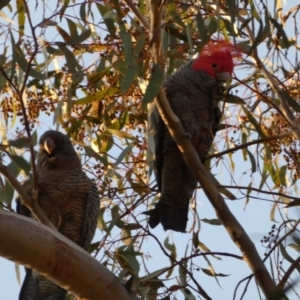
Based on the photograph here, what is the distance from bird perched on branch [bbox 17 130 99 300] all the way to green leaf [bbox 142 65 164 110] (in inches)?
35.5

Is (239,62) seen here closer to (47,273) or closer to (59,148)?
(59,148)

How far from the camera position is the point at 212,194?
190 cm

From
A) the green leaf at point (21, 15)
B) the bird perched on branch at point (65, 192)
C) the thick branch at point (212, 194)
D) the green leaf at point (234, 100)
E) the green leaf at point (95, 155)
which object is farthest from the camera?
the bird perched on branch at point (65, 192)

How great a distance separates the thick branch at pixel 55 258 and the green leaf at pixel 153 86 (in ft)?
1.29

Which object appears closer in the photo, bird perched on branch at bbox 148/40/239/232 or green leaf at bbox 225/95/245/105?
green leaf at bbox 225/95/245/105

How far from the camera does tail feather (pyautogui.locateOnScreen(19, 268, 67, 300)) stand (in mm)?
2328

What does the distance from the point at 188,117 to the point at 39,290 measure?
2.86ft

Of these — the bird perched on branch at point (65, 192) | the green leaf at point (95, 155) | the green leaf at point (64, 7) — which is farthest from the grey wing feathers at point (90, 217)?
the green leaf at point (64, 7)

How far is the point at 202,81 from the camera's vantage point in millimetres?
2744

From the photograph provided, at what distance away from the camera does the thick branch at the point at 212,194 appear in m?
1.76

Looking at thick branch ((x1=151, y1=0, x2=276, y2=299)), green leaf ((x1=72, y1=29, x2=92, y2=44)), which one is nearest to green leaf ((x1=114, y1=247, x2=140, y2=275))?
thick branch ((x1=151, y1=0, x2=276, y2=299))

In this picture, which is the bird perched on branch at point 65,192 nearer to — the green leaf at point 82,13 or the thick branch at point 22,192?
the green leaf at point 82,13

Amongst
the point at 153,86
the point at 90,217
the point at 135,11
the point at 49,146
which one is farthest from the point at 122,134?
the point at 153,86

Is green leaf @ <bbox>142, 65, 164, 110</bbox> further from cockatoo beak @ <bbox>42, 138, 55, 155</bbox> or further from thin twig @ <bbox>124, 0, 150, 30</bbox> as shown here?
cockatoo beak @ <bbox>42, 138, 55, 155</bbox>
